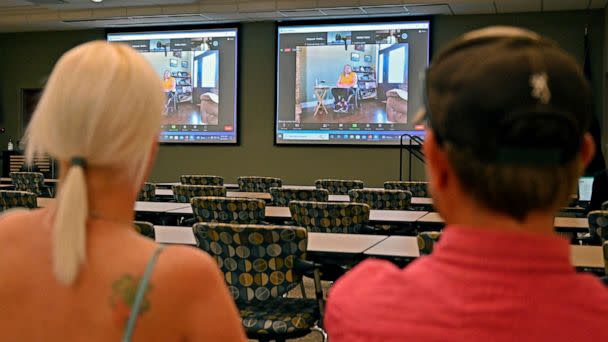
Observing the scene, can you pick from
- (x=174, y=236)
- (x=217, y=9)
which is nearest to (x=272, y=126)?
(x=217, y=9)

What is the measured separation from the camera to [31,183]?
7.51m

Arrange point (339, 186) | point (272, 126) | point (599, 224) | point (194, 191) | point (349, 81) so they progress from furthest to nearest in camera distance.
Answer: point (272, 126) → point (349, 81) → point (339, 186) → point (194, 191) → point (599, 224)

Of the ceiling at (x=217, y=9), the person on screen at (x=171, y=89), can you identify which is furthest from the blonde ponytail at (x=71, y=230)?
the person on screen at (x=171, y=89)

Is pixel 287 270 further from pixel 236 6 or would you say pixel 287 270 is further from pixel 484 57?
pixel 236 6

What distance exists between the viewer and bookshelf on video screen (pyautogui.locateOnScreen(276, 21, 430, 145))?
1000cm

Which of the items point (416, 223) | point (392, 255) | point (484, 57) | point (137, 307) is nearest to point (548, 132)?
point (484, 57)

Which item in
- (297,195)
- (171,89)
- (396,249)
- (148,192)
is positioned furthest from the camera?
(171,89)

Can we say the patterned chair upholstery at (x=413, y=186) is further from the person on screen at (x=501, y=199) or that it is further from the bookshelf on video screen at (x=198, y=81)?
the person on screen at (x=501, y=199)

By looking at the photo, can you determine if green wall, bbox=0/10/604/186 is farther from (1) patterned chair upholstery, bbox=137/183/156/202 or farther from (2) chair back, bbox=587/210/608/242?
(2) chair back, bbox=587/210/608/242

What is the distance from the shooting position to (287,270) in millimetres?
2988

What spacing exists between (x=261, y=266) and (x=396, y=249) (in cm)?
60

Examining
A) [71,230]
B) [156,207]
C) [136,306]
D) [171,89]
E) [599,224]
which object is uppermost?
[171,89]

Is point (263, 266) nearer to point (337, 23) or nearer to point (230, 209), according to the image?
point (230, 209)

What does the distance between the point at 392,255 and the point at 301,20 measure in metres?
7.99
